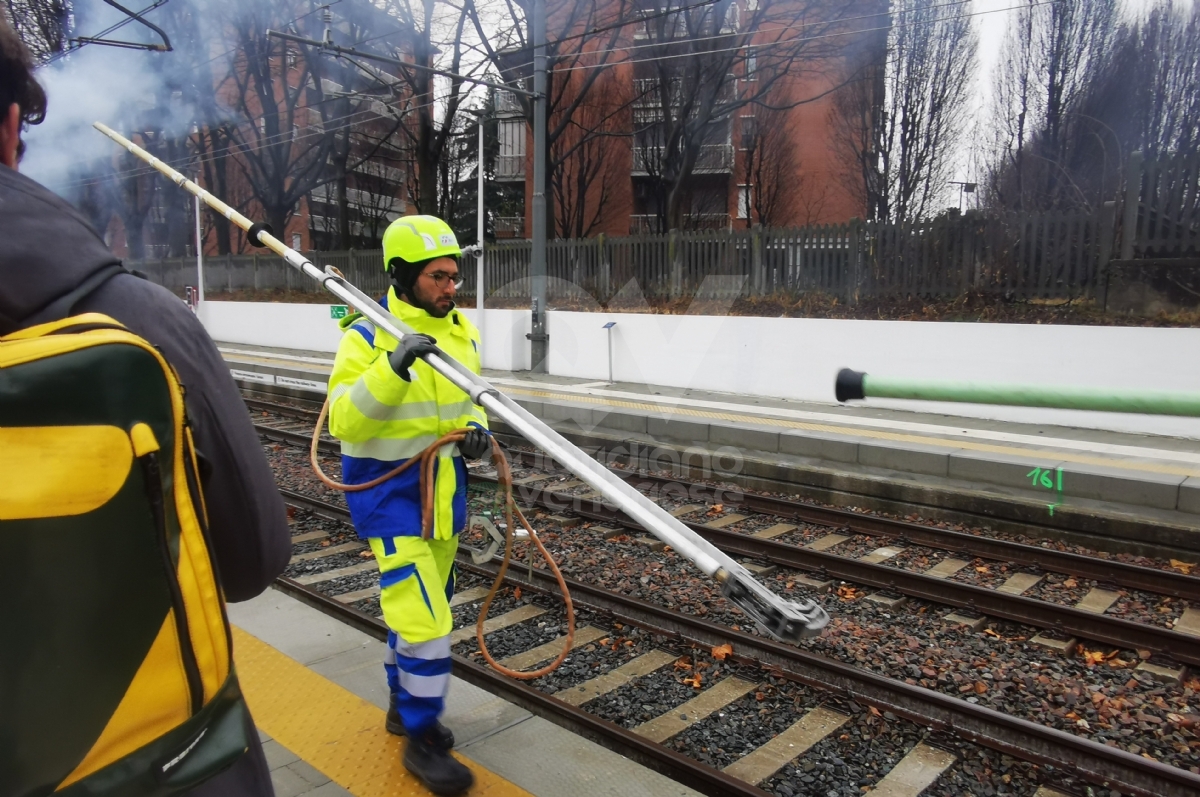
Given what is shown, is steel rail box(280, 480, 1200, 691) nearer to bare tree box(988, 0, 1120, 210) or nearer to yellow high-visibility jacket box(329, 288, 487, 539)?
yellow high-visibility jacket box(329, 288, 487, 539)

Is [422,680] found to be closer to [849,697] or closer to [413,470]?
[413,470]

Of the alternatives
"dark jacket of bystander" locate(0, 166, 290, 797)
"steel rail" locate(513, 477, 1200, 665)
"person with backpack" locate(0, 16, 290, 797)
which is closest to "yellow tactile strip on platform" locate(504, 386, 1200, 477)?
"steel rail" locate(513, 477, 1200, 665)

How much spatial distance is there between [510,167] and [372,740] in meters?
34.4

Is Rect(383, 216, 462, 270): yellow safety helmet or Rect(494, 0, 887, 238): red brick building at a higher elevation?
Rect(494, 0, 887, 238): red brick building

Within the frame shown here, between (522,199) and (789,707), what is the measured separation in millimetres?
34300

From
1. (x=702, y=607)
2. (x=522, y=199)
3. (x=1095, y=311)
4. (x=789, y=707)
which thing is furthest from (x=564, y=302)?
(x=522, y=199)

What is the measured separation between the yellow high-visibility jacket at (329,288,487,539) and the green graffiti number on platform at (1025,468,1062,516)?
6654 mm

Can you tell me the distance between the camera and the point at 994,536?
23.8 feet

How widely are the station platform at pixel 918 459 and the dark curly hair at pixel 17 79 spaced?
7.87 metres

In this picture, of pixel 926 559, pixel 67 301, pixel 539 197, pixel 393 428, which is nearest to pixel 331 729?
pixel 393 428

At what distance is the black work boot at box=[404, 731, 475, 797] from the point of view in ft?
9.84

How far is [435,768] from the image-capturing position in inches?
A: 119

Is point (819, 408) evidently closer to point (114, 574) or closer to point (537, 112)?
point (537, 112)

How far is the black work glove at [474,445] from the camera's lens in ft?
9.81
